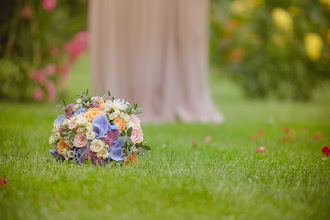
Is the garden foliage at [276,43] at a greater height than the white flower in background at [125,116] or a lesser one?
greater

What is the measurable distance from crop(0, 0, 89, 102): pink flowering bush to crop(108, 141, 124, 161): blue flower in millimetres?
5069

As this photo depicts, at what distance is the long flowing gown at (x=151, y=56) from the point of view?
5613 mm

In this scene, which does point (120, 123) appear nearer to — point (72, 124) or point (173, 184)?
point (72, 124)

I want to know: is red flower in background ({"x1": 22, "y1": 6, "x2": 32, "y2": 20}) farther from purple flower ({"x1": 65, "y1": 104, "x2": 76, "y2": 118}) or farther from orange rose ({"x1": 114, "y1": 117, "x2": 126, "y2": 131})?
orange rose ({"x1": 114, "y1": 117, "x2": 126, "y2": 131})

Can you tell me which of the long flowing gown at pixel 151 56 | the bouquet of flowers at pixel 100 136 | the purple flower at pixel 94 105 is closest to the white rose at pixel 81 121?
the bouquet of flowers at pixel 100 136

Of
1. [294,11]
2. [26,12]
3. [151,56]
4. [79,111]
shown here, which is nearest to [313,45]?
[294,11]

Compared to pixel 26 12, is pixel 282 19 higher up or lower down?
higher up

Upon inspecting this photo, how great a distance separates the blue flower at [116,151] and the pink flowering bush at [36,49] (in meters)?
5.07

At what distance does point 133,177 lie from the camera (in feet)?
7.13

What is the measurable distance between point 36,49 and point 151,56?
2.68 m

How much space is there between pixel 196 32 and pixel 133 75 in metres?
1.45

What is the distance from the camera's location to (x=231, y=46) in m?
11.0

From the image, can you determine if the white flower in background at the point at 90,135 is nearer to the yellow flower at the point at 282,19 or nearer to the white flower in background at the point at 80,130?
the white flower in background at the point at 80,130

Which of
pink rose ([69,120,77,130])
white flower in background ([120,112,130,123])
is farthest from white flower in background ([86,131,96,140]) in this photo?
white flower in background ([120,112,130,123])
